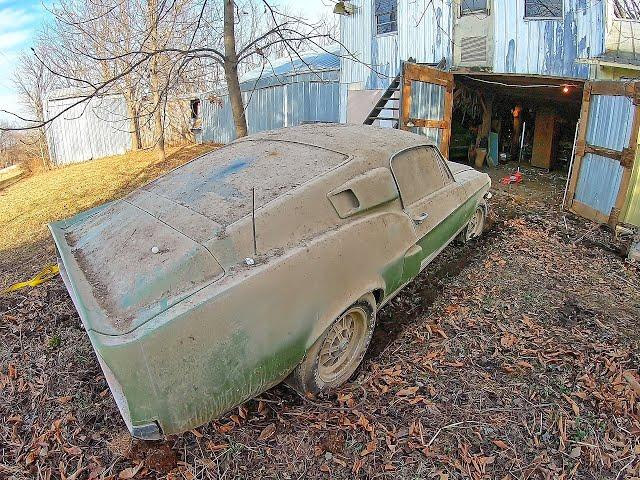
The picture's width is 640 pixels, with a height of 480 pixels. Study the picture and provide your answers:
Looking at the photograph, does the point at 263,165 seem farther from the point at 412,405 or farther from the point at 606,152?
the point at 606,152

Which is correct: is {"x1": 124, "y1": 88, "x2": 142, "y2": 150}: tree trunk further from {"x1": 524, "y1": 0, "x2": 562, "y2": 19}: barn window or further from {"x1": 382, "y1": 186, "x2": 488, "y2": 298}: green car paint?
{"x1": 382, "y1": 186, "x2": 488, "y2": 298}: green car paint

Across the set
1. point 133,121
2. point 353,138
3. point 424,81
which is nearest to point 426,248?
Result: point 353,138

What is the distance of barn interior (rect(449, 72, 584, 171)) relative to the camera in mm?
11438

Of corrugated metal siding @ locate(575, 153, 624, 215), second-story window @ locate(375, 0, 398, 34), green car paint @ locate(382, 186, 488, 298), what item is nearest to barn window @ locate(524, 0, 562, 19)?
second-story window @ locate(375, 0, 398, 34)

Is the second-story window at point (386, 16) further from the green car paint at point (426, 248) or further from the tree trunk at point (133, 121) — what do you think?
the tree trunk at point (133, 121)

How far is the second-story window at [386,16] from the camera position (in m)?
10.3

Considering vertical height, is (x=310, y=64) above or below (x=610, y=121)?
above

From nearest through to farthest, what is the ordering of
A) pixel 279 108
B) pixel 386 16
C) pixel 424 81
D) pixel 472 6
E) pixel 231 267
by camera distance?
1. pixel 231 267
2. pixel 424 81
3. pixel 472 6
4. pixel 386 16
5. pixel 279 108

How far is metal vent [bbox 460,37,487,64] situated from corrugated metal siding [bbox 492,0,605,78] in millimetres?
259

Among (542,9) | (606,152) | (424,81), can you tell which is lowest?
(606,152)

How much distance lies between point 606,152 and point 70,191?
510 inches

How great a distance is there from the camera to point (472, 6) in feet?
30.1

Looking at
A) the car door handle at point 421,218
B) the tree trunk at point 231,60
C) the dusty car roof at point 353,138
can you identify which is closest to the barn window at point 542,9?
the tree trunk at point 231,60

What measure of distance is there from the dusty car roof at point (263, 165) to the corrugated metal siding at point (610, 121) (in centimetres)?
397
